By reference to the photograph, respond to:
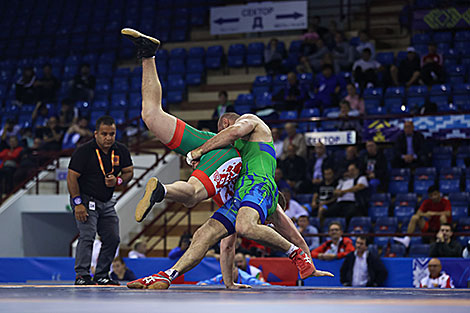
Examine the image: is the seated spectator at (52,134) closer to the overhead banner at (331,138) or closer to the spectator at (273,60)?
the spectator at (273,60)

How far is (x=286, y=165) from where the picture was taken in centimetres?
1058

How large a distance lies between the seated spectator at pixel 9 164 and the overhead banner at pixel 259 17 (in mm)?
4912

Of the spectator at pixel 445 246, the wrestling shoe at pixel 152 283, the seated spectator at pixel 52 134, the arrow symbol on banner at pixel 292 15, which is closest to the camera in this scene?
the wrestling shoe at pixel 152 283

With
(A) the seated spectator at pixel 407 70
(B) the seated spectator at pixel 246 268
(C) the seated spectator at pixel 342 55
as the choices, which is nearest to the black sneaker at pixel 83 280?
(B) the seated spectator at pixel 246 268

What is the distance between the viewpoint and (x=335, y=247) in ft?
28.1

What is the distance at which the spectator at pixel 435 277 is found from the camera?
7688 millimetres

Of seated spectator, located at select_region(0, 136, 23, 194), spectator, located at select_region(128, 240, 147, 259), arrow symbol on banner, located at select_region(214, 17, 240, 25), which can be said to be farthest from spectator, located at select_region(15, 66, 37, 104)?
spectator, located at select_region(128, 240, 147, 259)

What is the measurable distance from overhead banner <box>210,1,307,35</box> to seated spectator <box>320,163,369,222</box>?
17.0ft

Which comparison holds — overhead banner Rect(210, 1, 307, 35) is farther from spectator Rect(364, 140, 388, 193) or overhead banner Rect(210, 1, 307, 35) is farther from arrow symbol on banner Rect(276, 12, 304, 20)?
spectator Rect(364, 140, 388, 193)

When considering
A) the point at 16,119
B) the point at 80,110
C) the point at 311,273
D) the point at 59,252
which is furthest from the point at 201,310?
the point at 16,119

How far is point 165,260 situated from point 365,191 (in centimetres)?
303

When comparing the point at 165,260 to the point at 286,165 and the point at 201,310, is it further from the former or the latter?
the point at 201,310

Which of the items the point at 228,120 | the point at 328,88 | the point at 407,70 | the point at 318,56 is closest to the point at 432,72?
the point at 407,70

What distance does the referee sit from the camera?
582 cm
